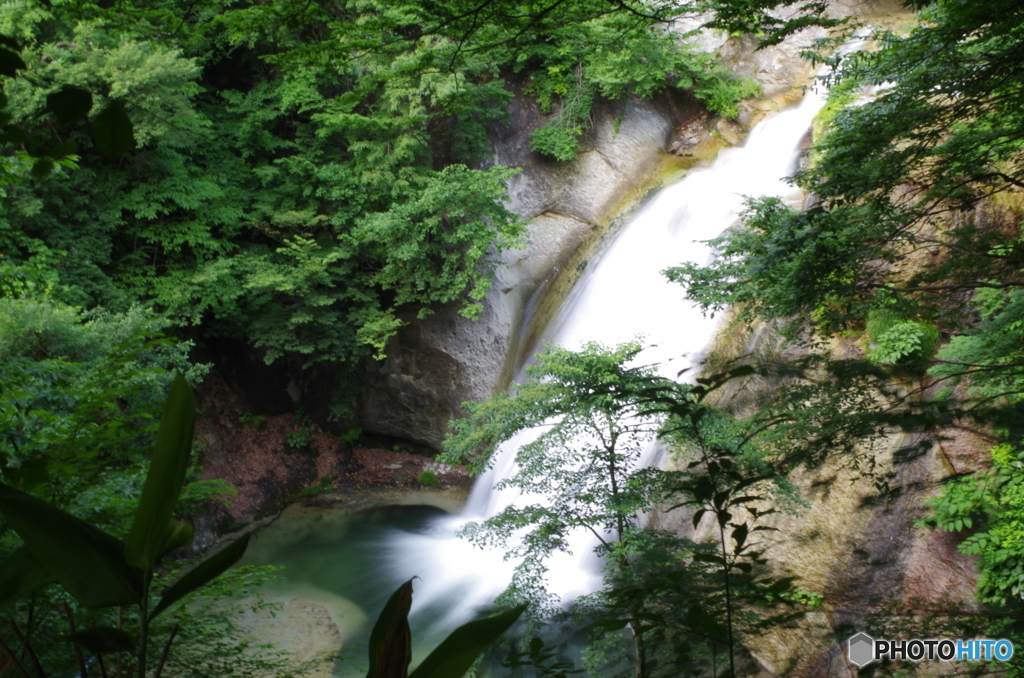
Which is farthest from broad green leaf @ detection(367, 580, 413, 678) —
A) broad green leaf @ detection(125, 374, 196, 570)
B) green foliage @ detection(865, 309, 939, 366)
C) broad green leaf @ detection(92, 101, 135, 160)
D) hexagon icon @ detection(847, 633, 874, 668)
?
green foliage @ detection(865, 309, 939, 366)

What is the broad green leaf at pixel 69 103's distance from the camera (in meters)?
1.01

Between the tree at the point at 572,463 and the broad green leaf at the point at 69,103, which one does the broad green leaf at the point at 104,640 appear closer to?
the broad green leaf at the point at 69,103

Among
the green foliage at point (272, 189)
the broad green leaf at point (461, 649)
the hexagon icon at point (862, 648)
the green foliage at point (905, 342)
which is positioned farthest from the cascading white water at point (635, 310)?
the broad green leaf at point (461, 649)

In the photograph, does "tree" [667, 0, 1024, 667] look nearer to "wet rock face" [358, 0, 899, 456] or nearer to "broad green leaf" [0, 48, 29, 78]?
"broad green leaf" [0, 48, 29, 78]

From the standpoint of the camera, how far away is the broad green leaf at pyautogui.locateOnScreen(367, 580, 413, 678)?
880mm

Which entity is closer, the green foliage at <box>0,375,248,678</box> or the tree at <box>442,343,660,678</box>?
the green foliage at <box>0,375,248,678</box>

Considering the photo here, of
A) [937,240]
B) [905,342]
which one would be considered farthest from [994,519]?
[937,240]

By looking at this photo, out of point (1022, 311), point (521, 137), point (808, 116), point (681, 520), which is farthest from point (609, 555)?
point (808, 116)

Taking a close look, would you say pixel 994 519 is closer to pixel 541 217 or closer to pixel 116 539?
pixel 116 539

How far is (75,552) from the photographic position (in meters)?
0.88

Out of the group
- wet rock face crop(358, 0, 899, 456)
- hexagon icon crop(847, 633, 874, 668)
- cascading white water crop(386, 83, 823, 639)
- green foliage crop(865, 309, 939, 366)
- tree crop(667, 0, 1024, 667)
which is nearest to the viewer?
hexagon icon crop(847, 633, 874, 668)

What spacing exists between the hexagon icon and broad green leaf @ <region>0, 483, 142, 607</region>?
2588 millimetres

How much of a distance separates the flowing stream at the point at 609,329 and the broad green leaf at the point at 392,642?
6.43m

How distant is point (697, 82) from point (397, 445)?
31.6ft
